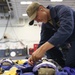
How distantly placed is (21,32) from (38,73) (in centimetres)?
709

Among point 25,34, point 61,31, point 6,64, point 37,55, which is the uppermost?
point 61,31

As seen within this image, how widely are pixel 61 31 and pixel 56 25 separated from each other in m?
0.31

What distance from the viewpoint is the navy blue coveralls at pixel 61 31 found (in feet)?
5.40

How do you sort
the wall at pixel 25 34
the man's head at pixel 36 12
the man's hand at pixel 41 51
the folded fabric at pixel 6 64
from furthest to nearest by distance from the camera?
the wall at pixel 25 34, the folded fabric at pixel 6 64, the man's head at pixel 36 12, the man's hand at pixel 41 51

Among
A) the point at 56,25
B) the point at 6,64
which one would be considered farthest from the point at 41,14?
the point at 6,64

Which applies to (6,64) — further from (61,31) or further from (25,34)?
(25,34)

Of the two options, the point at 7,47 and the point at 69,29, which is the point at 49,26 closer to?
the point at 69,29

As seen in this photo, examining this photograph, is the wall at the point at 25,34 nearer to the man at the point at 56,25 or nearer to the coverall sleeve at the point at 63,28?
the man at the point at 56,25

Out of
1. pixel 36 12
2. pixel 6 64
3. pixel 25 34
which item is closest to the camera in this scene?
pixel 36 12

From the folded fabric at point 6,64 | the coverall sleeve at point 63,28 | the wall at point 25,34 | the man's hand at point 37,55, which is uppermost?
the coverall sleeve at point 63,28

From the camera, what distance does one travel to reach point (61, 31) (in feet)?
5.43

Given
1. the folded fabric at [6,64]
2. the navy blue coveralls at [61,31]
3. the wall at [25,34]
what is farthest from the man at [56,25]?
the wall at [25,34]

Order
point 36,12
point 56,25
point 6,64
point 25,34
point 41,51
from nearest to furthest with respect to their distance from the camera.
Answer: point 41,51 → point 36,12 → point 56,25 → point 6,64 → point 25,34

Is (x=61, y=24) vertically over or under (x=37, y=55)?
over
